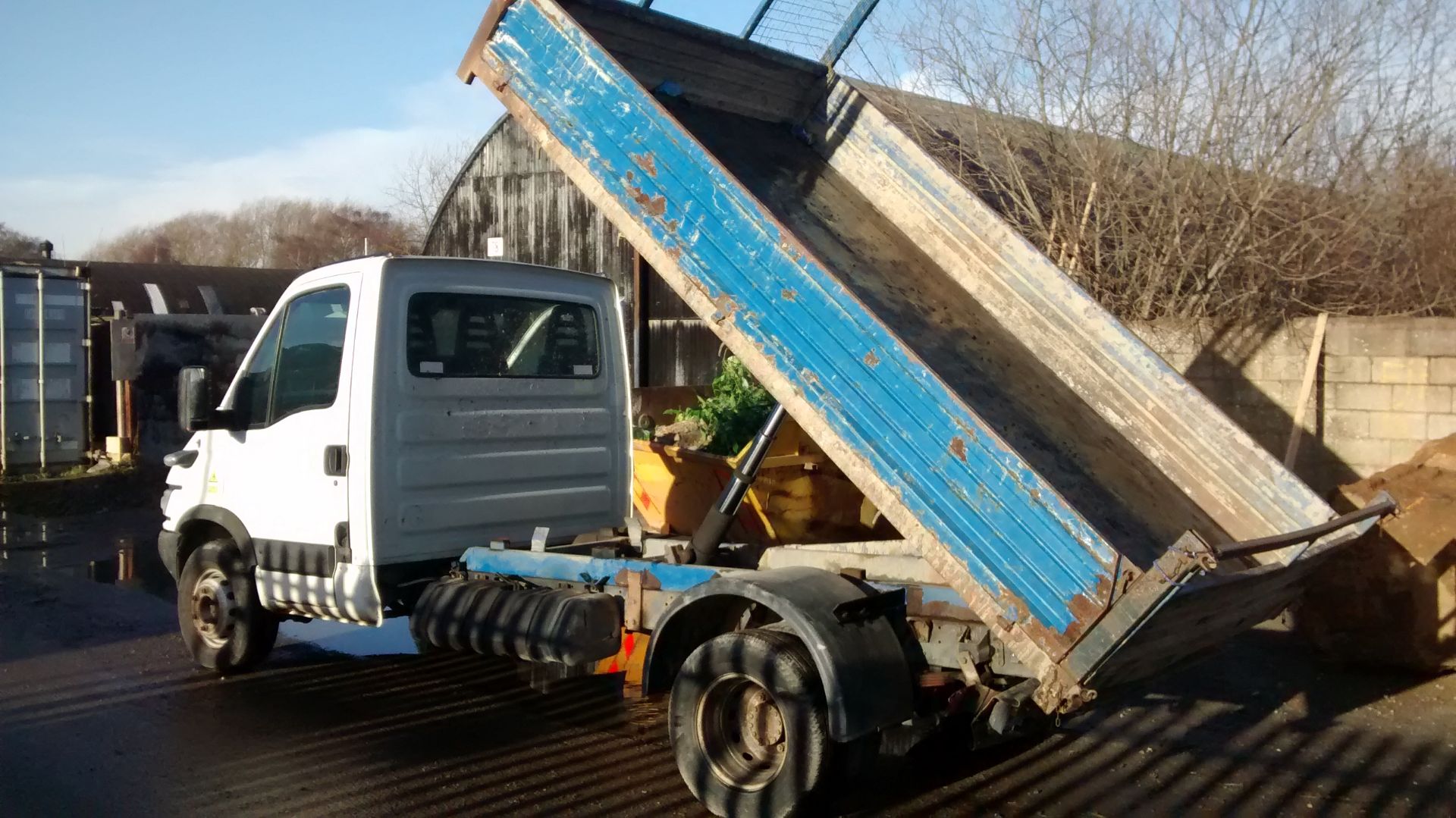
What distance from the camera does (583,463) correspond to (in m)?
6.65

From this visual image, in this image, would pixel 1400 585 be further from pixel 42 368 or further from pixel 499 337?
pixel 42 368

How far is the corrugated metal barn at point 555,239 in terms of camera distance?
16984mm

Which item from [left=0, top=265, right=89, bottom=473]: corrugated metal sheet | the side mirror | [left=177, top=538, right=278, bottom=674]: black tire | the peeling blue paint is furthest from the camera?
[left=0, top=265, right=89, bottom=473]: corrugated metal sheet

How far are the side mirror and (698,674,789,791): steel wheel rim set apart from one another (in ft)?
11.4

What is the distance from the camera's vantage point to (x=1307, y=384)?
823 cm

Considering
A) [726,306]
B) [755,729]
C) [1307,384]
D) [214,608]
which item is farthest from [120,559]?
[1307,384]

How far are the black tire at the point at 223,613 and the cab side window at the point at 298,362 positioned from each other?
86cm

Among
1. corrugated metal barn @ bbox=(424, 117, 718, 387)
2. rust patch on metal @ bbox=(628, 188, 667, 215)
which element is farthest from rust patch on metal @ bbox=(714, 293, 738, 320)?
corrugated metal barn @ bbox=(424, 117, 718, 387)

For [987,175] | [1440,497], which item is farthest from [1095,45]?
[1440,497]

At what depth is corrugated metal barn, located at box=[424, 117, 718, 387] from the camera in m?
17.0

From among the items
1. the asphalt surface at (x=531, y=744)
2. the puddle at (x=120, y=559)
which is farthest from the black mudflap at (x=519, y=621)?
the puddle at (x=120, y=559)

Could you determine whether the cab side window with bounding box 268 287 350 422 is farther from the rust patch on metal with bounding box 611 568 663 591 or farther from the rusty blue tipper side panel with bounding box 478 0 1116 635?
the rust patch on metal with bounding box 611 568 663 591

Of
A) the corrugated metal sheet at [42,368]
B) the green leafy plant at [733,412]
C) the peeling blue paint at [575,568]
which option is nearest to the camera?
the peeling blue paint at [575,568]

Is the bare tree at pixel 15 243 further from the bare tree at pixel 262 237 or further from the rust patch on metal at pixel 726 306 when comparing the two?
the rust patch on metal at pixel 726 306
